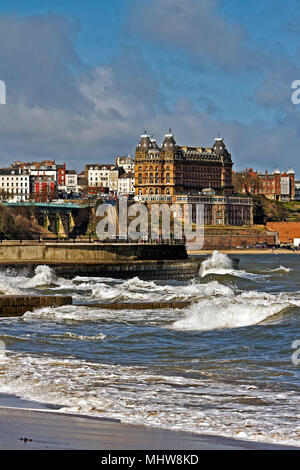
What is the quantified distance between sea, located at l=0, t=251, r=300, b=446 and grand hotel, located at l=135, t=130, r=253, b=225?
152 metres

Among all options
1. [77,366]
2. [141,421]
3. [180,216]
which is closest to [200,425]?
[141,421]

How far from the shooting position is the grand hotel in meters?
180

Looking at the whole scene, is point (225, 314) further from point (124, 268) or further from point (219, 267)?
point (219, 267)

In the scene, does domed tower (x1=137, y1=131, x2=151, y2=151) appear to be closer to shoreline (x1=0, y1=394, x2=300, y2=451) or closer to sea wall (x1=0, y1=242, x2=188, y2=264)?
sea wall (x1=0, y1=242, x2=188, y2=264)

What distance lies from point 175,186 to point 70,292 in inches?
5998

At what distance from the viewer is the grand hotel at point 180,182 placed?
18038 cm

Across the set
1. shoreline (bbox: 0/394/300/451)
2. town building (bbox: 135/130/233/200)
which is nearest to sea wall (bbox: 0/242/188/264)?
shoreline (bbox: 0/394/300/451)

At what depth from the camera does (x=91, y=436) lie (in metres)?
9.94

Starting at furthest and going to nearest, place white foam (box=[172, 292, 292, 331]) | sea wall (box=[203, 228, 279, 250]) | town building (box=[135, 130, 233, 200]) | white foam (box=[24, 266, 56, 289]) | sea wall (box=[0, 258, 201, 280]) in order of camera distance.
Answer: town building (box=[135, 130, 233, 200]) → sea wall (box=[203, 228, 279, 250]) → sea wall (box=[0, 258, 201, 280]) → white foam (box=[24, 266, 56, 289]) → white foam (box=[172, 292, 292, 331])

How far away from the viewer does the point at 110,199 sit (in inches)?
6875

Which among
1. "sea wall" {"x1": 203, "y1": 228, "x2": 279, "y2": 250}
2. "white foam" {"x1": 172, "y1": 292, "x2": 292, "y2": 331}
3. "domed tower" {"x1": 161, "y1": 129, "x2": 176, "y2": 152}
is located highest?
"domed tower" {"x1": 161, "y1": 129, "x2": 176, "y2": 152}

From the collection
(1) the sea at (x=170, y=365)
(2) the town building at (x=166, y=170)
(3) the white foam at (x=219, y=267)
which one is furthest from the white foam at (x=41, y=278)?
(2) the town building at (x=166, y=170)

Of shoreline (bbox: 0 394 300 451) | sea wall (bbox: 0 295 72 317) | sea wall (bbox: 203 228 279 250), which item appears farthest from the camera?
sea wall (bbox: 203 228 279 250)
